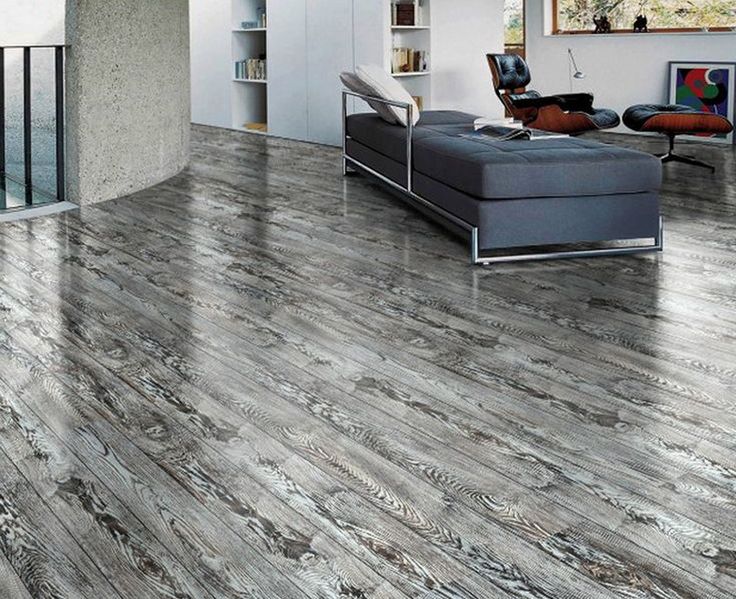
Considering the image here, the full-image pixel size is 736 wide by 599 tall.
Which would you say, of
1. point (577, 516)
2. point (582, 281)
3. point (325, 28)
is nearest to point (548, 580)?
point (577, 516)

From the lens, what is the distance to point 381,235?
18.4 ft

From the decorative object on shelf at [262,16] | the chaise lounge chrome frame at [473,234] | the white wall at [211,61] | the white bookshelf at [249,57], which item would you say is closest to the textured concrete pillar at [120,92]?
the chaise lounge chrome frame at [473,234]

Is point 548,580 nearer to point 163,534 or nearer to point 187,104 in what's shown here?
point 163,534

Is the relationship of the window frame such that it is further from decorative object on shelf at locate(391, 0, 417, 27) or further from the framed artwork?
decorative object on shelf at locate(391, 0, 417, 27)

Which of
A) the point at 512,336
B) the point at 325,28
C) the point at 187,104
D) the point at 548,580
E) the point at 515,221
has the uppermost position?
the point at 325,28

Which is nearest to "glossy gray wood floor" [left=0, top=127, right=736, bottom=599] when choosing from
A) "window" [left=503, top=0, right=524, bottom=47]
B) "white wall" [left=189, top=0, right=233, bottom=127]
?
"white wall" [left=189, top=0, right=233, bottom=127]

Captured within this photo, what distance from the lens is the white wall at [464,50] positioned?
9.32m

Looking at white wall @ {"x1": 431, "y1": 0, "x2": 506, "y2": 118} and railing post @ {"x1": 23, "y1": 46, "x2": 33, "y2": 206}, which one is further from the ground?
white wall @ {"x1": 431, "y1": 0, "x2": 506, "y2": 118}

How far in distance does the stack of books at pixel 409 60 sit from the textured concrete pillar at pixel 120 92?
232 cm

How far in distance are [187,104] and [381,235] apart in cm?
284

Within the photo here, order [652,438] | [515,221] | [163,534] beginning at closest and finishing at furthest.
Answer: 1. [163,534]
2. [652,438]
3. [515,221]

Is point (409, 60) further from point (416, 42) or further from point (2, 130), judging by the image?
point (2, 130)

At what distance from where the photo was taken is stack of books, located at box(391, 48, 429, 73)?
30.1 ft

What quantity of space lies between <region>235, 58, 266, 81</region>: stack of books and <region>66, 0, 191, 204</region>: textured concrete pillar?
342 centimetres
